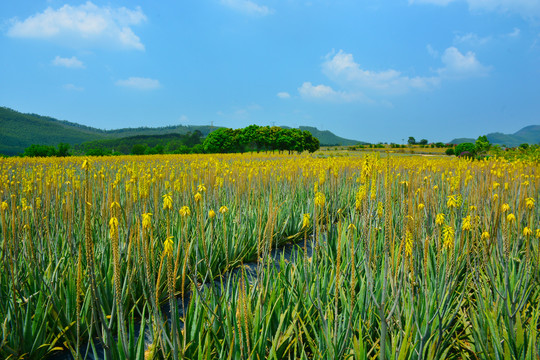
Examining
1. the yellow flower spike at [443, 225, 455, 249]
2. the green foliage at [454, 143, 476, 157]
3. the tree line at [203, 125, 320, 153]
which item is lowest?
the yellow flower spike at [443, 225, 455, 249]

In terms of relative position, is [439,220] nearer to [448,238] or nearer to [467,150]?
[448,238]

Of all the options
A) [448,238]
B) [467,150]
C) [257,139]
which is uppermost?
[257,139]

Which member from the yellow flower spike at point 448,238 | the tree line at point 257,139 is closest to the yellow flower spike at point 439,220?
the yellow flower spike at point 448,238

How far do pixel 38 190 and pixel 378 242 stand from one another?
5.60 meters

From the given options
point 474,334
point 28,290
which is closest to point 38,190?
point 28,290

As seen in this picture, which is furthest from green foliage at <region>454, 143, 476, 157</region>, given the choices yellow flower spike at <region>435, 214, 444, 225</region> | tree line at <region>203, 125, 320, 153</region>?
tree line at <region>203, 125, 320, 153</region>

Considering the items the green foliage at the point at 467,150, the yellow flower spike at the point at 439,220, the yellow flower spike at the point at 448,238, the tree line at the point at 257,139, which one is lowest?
the yellow flower spike at the point at 448,238

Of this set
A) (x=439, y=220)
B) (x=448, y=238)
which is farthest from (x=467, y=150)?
(x=448, y=238)

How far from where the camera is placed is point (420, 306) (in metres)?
2.53

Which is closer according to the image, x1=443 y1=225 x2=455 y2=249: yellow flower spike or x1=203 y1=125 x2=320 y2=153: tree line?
x1=443 y1=225 x2=455 y2=249: yellow flower spike

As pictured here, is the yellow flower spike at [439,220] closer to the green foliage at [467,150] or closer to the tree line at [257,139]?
the green foliage at [467,150]

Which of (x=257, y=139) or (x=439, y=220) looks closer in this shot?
(x=439, y=220)

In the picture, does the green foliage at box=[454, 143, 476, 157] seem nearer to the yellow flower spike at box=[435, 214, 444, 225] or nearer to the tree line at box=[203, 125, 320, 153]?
the yellow flower spike at box=[435, 214, 444, 225]

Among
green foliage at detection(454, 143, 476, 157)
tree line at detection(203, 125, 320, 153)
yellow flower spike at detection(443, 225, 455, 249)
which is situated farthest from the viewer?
tree line at detection(203, 125, 320, 153)
